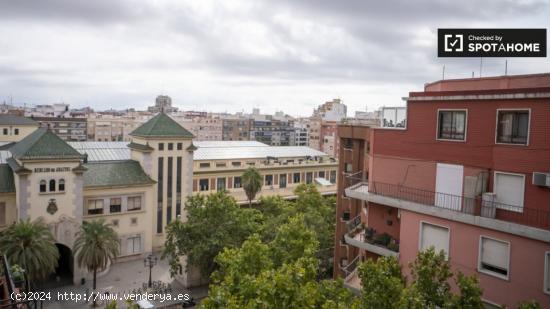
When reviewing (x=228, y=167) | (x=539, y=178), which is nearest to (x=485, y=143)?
(x=539, y=178)

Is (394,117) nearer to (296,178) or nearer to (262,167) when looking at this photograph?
(262,167)

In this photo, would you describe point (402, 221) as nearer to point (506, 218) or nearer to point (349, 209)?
point (506, 218)

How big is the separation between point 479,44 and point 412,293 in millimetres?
11113

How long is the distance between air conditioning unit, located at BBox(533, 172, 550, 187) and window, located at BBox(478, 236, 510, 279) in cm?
244

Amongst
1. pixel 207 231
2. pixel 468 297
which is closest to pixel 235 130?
pixel 207 231

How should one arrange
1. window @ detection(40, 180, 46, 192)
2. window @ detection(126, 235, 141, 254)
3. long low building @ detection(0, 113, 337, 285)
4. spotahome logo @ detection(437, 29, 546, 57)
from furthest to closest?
window @ detection(126, 235, 141, 254) < long low building @ detection(0, 113, 337, 285) < window @ detection(40, 180, 46, 192) < spotahome logo @ detection(437, 29, 546, 57)

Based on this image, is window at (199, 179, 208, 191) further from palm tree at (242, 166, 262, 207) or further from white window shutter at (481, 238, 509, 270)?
white window shutter at (481, 238, 509, 270)

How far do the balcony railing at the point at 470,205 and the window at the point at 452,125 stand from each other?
→ 8.03 feet

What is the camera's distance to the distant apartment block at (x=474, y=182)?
15195 mm

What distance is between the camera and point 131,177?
49781 millimetres

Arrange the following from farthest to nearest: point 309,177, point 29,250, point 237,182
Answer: point 309,177
point 237,182
point 29,250

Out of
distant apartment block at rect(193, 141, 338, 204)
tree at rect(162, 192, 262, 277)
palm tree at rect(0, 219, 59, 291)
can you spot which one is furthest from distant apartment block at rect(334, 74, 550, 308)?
distant apartment block at rect(193, 141, 338, 204)

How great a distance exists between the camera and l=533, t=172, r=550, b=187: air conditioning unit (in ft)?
48.4

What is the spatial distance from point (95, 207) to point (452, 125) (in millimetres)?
40218
